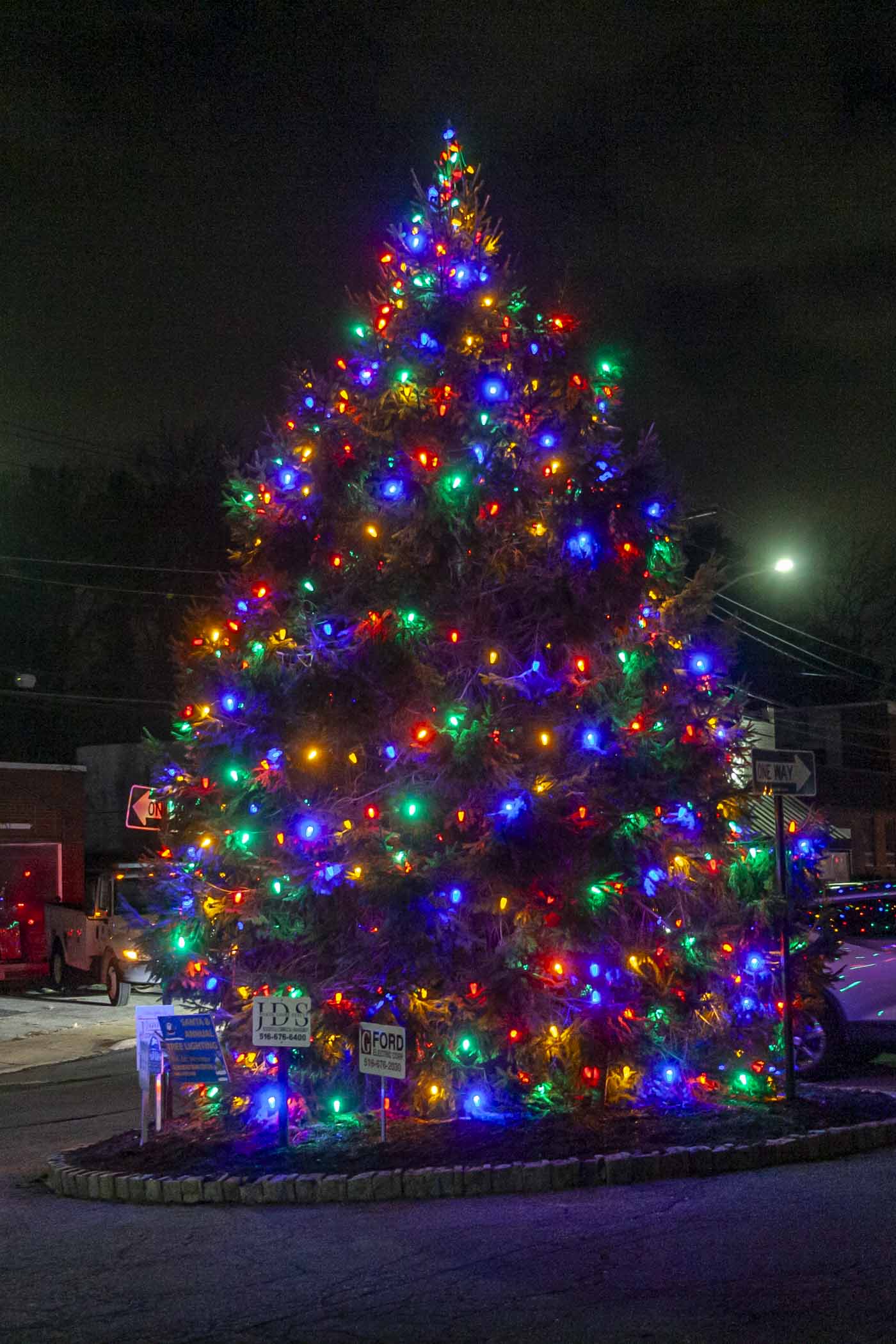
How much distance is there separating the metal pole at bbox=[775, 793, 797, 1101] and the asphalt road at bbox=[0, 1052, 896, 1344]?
151 cm

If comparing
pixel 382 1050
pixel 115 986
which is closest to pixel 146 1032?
pixel 382 1050

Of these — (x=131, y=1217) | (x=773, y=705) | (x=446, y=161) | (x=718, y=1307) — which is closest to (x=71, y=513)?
(x=773, y=705)

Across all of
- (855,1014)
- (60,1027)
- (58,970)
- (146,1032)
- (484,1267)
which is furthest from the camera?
(58,970)

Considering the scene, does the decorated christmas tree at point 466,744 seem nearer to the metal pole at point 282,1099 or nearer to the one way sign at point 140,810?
the metal pole at point 282,1099

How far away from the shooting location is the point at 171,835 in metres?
11.6

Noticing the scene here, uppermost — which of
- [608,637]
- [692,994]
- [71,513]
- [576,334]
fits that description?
[71,513]

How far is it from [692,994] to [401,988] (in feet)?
7.33

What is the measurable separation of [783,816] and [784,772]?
35 cm

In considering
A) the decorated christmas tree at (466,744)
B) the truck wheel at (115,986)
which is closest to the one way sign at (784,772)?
the decorated christmas tree at (466,744)

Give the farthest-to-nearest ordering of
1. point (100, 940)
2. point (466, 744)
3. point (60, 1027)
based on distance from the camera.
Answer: point (100, 940) → point (60, 1027) → point (466, 744)

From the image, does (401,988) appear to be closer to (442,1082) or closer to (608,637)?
(442,1082)

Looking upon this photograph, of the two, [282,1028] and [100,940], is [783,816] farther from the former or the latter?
[100,940]

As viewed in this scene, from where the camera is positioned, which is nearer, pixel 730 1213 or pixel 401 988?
pixel 730 1213

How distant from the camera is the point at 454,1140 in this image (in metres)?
9.73
